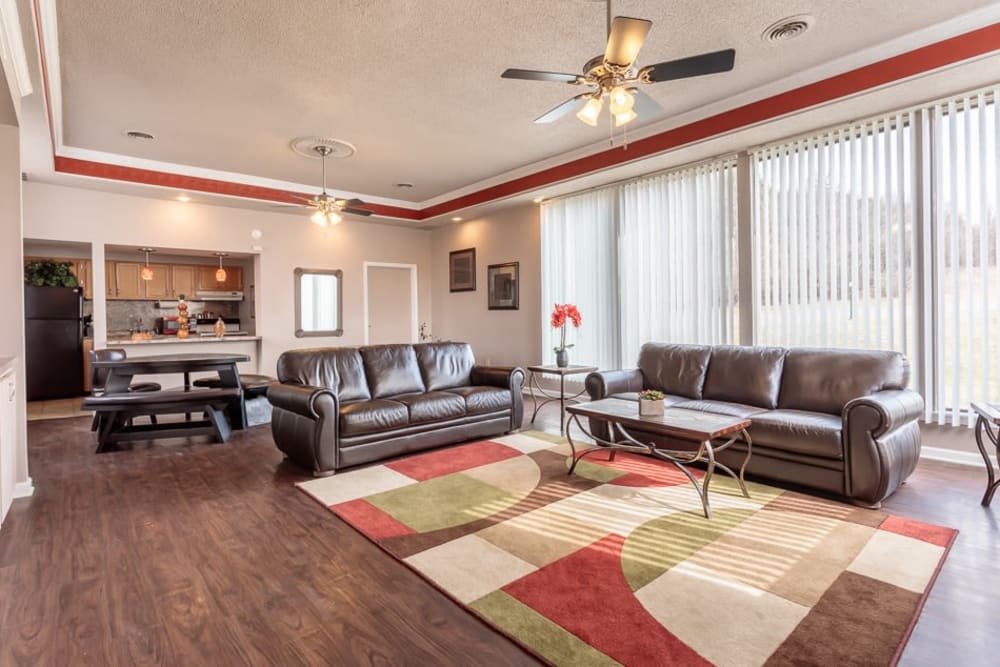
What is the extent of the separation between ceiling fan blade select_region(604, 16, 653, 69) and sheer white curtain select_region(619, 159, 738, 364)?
297 cm

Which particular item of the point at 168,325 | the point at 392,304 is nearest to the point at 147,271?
the point at 168,325

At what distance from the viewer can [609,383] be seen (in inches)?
173

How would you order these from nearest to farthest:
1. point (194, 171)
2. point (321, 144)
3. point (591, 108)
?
point (591, 108)
point (321, 144)
point (194, 171)

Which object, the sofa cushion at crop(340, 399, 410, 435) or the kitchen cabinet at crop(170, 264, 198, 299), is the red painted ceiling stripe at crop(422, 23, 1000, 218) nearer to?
the sofa cushion at crop(340, 399, 410, 435)

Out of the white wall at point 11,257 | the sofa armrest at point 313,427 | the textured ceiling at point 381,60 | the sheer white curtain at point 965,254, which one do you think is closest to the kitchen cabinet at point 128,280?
the textured ceiling at point 381,60

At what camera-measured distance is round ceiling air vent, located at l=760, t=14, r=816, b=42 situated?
3.05 metres

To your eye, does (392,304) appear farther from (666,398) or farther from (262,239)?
(666,398)

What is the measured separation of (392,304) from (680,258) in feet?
17.2

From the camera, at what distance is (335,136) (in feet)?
16.4

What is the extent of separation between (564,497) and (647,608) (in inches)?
47.1

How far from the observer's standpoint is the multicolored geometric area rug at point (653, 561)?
173cm

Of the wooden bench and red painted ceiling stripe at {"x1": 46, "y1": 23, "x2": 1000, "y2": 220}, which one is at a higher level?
red painted ceiling stripe at {"x1": 46, "y1": 23, "x2": 1000, "y2": 220}

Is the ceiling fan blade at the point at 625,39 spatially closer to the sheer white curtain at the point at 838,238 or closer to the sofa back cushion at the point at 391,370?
the sheer white curtain at the point at 838,238

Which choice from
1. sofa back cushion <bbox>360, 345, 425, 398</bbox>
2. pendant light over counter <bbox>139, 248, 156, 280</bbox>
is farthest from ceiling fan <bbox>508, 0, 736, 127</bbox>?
pendant light over counter <bbox>139, 248, 156, 280</bbox>
